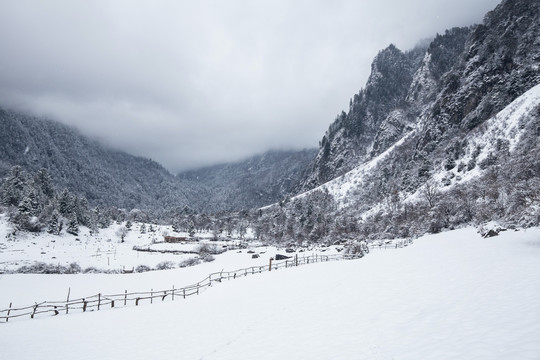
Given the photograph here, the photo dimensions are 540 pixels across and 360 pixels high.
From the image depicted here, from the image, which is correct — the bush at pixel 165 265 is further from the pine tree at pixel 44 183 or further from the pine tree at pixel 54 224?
the pine tree at pixel 44 183

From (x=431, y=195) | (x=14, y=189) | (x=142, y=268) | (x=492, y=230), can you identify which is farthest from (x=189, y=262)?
(x=14, y=189)

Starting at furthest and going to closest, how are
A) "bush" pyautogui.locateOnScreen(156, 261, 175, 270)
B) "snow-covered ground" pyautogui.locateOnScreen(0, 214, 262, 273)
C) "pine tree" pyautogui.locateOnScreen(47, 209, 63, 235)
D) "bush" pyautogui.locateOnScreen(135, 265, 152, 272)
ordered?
"pine tree" pyautogui.locateOnScreen(47, 209, 63, 235) → "bush" pyautogui.locateOnScreen(156, 261, 175, 270) → "snow-covered ground" pyautogui.locateOnScreen(0, 214, 262, 273) → "bush" pyautogui.locateOnScreen(135, 265, 152, 272)

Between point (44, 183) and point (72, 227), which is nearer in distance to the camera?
point (72, 227)

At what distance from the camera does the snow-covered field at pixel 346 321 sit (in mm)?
9309

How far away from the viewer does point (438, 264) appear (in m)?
23.3

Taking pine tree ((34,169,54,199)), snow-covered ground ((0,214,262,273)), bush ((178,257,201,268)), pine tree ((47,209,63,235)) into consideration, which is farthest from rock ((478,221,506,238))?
pine tree ((34,169,54,199))

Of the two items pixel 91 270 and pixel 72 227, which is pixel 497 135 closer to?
pixel 91 270

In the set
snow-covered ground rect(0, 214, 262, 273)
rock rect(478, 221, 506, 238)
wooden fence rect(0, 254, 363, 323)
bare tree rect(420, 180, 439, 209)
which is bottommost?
wooden fence rect(0, 254, 363, 323)

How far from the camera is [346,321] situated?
13008 millimetres

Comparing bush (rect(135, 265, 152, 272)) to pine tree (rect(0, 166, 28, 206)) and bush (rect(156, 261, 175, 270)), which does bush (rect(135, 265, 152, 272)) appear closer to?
bush (rect(156, 261, 175, 270))

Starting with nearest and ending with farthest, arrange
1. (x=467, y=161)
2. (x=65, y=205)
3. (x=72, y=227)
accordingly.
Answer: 1. (x=467, y=161)
2. (x=72, y=227)
3. (x=65, y=205)

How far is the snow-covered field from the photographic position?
30.5 ft

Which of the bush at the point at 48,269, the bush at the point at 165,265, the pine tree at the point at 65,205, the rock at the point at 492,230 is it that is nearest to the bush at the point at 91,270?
the bush at the point at 48,269

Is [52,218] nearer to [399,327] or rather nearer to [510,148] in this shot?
[399,327]
